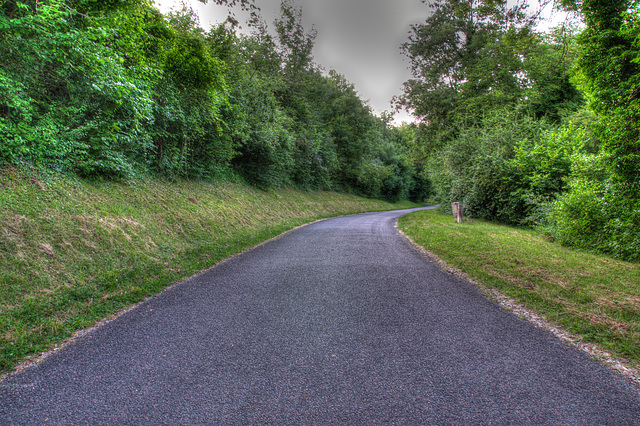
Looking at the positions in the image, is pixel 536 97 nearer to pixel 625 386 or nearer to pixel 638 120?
pixel 638 120

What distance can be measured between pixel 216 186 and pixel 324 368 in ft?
41.5

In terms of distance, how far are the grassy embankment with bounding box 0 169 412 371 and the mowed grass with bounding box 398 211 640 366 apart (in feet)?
18.5

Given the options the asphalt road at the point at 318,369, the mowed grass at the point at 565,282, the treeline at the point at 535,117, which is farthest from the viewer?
the treeline at the point at 535,117

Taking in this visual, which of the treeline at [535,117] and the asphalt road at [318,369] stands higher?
the treeline at [535,117]

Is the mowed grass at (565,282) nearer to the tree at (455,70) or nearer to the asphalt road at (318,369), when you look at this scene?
the asphalt road at (318,369)

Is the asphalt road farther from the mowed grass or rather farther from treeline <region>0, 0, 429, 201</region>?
treeline <region>0, 0, 429, 201</region>

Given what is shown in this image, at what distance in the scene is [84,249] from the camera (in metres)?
5.10

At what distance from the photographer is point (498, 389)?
7.23 ft

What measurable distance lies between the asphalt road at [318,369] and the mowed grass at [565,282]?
60cm

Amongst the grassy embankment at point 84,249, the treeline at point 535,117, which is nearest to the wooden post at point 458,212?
the treeline at point 535,117

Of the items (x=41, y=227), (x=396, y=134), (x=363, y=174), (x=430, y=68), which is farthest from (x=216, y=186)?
(x=396, y=134)

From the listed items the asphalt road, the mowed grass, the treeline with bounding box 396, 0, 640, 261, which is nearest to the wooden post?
the treeline with bounding box 396, 0, 640, 261

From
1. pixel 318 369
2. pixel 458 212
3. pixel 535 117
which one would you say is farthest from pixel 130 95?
pixel 535 117

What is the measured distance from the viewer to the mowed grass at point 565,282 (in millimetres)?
3225
